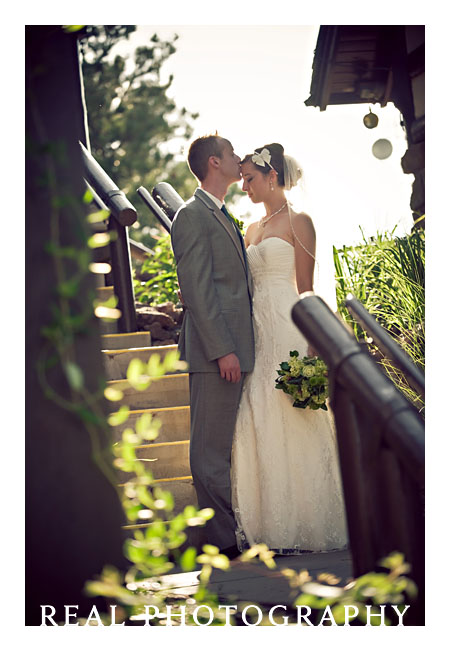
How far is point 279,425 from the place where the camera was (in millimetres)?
3387

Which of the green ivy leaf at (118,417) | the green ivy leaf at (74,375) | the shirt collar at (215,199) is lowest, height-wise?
the green ivy leaf at (118,417)

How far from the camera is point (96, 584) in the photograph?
111 cm

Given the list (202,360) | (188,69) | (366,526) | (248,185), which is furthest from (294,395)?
(366,526)

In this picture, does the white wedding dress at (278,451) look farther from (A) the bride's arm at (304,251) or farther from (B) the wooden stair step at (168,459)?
(B) the wooden stair step at (168,459)

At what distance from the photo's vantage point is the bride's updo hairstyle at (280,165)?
3557 mm

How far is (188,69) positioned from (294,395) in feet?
5.44

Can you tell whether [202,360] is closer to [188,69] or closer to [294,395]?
[294,395]

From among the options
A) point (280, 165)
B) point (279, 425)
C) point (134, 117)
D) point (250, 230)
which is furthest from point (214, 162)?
point (134, 117)

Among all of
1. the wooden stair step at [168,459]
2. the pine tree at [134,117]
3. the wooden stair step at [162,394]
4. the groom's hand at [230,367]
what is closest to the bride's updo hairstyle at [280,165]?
the groom's hand at [230,367]

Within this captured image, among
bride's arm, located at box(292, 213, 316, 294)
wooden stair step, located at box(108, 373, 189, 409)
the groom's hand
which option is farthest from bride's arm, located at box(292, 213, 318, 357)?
wooden stair step, located at box(108, 373, 189, 409)

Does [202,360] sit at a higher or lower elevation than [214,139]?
lower

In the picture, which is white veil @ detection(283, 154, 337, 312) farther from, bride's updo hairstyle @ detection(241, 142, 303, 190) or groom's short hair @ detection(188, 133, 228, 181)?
groom's short hair @ detection(188, 133, 228, 181)

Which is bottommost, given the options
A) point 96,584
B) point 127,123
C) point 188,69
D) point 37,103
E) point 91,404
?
point 96,584
